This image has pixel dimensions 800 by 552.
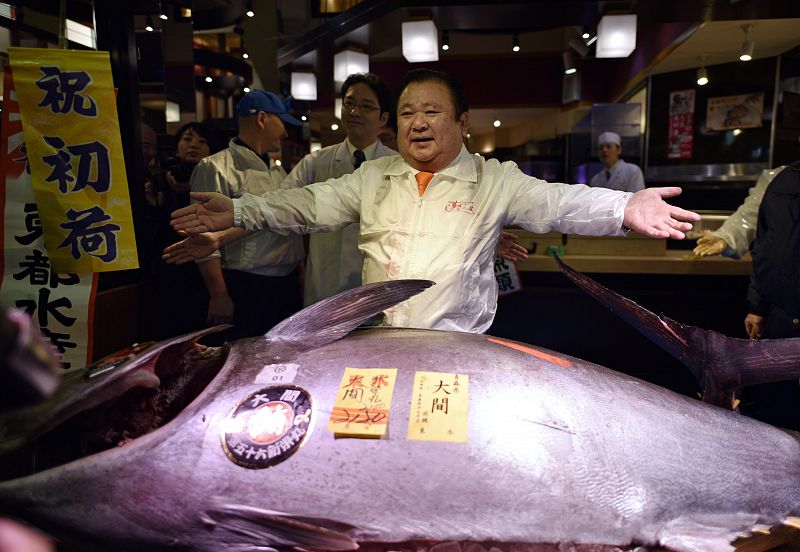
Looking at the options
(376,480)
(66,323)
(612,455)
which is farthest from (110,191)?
(612,455)

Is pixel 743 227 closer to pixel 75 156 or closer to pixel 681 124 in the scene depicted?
pixel 75 156

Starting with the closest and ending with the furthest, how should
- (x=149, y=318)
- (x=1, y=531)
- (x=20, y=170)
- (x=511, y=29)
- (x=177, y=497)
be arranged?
(x=1, y=531) < (x=177, y=497) < (x=20, y=170) < (x=149, y=318) < (x=511, y=29)

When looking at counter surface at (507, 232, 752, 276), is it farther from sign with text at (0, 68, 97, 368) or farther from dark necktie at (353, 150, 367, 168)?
sign with text at (0, 68, 97, 368)

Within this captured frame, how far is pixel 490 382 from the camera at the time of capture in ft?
4.65

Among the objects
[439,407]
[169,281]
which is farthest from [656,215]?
[169,281]

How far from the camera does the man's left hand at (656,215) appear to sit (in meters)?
1.69

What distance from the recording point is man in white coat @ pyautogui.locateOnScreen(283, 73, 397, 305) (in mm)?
2926

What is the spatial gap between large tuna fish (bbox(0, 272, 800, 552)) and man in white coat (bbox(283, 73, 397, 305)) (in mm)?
1507

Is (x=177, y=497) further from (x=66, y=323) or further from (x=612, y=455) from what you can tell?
(x=66, y=323)

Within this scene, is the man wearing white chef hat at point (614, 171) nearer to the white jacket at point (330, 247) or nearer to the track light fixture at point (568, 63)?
the track light fixture at point (568, 63)

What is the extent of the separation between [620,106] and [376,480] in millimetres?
7889


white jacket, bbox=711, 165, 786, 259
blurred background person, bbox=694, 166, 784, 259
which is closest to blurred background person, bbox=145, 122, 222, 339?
blurred background person, bbox=694, 166, 784, 259

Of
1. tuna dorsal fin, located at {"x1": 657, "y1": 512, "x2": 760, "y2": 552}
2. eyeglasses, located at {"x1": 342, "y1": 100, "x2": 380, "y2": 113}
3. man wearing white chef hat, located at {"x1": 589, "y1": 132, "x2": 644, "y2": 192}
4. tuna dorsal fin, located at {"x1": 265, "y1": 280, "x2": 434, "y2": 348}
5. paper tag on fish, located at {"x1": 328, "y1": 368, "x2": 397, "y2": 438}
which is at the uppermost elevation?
eyeglasses, located at {"x1": 342, "y1": 100, "x2": 380, "y2": 113}

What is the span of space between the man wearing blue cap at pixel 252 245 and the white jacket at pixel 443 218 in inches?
38.5
